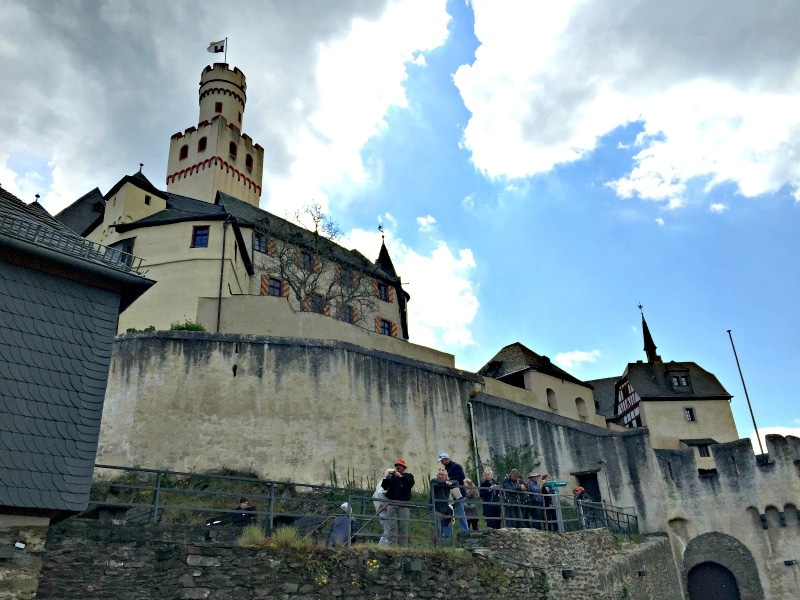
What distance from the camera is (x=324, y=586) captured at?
37.6 feet

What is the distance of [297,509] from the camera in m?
19.5

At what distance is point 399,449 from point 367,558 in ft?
38.8

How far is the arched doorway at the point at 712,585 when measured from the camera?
2453cm

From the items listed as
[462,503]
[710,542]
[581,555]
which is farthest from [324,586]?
[710,542]

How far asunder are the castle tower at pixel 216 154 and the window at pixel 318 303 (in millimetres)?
12031

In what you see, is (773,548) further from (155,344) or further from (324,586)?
(155,344)

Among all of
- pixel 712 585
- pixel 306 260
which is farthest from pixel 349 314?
pixel 712 585

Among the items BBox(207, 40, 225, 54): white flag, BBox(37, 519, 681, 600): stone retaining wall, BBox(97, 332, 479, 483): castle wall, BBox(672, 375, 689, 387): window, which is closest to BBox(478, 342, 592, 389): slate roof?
BBox(672, 375, 689, 387): window

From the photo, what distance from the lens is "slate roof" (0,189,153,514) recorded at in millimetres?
10453

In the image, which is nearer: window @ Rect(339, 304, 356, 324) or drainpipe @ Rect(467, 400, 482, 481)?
drainpipe @ Rect(467, 400, 482, 481)

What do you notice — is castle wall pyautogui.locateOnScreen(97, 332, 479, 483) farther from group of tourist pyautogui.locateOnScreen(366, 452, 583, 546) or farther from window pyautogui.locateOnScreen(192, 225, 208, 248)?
window pyautogui.locateOnScreen(192, 225, 208, 248)

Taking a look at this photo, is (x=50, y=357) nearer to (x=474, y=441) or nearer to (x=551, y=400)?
(x=474, y=441)

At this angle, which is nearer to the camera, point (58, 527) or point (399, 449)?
point (58, 527)

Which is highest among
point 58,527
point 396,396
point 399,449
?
point 396,396
